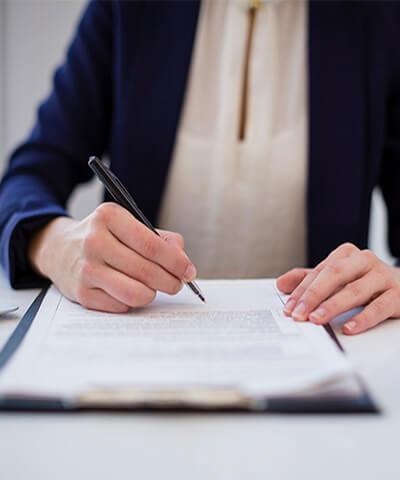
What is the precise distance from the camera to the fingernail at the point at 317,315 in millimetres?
508

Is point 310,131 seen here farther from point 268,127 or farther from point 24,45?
point 24,45

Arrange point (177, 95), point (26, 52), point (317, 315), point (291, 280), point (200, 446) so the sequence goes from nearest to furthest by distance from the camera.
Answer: point (200, 446) < point (317, 315) < point (291, 280) < point (177, 95) < point (26, 52)

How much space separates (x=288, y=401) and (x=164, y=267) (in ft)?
0.70

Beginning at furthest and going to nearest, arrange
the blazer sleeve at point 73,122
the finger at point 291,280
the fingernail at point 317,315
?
the blazer sleeve at point 73,122 → the finger at point 291,280 → the fingernail at point 317,315

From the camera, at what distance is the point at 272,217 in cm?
106

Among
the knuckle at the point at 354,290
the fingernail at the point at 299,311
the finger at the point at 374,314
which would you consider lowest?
the finger at the point at 374,314

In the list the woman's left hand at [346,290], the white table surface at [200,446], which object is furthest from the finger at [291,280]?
the white table surface at [200,446]

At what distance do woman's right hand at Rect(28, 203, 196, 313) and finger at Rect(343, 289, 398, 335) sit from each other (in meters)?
0.15

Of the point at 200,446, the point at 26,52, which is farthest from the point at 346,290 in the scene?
the point at 26,52

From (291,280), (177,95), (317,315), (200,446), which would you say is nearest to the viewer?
(200,446)

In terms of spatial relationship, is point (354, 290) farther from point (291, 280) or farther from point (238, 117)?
point (238, 117)

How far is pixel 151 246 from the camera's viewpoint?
1.81 ft

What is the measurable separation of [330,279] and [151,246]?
0.54 feet

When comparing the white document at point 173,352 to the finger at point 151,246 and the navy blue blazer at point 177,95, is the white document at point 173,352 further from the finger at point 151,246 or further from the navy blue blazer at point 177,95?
the navy blue blazer at point 177,95
